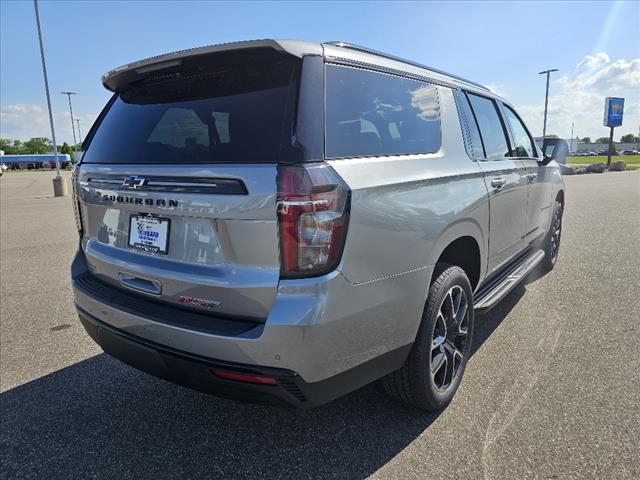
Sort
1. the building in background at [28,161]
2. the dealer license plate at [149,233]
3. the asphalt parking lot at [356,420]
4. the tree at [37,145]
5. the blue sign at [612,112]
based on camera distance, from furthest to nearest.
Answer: the tree at [37,145], the building in background at [28,161], the blue sign at [612,112], the asphalt parking lot at [356,420], the dealer license plate at [149,233]

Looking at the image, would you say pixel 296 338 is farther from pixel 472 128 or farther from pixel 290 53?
pixel 472 128

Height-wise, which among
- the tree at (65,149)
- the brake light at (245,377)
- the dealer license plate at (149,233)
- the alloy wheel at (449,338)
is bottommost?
the alloy wheel at (449,338)

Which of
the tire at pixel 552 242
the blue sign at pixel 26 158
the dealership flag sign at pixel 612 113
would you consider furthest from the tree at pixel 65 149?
the tire at pixel 552 242

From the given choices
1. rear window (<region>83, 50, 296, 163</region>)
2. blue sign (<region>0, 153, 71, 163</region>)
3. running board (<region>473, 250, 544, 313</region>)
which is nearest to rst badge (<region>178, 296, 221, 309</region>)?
rear window (<region>83, 50, 296, 163</region>)

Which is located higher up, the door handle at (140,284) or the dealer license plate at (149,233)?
the dealer license plate at (149,233)

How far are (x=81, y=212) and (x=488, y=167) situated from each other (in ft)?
8.81

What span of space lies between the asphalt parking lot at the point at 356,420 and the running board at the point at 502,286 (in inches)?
17.1

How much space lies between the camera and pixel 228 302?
Answer: 193 centimetres

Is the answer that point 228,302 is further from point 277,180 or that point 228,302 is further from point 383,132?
point 383,132

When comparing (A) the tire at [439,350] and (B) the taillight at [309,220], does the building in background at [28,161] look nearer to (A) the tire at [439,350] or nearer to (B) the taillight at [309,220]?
(A) the tire at [439,350]

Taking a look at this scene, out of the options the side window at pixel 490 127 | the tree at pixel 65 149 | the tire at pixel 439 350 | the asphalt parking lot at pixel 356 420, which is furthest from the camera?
the tree at pixel 65 149

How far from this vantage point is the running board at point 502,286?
3.15 m

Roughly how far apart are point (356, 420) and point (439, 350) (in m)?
0.63

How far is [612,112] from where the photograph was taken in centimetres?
4528
